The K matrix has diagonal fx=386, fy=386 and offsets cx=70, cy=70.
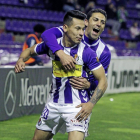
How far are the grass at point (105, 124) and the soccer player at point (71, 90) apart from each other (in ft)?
8.23

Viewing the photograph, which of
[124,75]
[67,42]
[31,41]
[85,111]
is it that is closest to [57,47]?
[67,42]

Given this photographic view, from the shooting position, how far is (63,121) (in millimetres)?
4625

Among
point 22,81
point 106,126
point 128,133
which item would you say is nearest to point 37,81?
Answer: point 22,81

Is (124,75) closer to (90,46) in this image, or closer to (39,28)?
(39,28)

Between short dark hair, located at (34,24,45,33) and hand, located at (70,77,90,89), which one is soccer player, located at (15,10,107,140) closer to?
hand, located at (70,77,90,89)

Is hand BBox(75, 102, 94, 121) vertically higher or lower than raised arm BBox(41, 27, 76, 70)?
lower

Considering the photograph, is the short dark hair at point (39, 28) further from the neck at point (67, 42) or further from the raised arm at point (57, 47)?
the neck at point (67, 42)

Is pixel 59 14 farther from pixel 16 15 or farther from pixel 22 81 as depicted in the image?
pixel 22 81

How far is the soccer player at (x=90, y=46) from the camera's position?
4356mm

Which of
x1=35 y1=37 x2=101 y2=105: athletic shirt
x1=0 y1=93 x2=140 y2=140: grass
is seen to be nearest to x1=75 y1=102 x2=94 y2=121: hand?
x1=35 y1=37 x2=101 y2=105: athletic shirt

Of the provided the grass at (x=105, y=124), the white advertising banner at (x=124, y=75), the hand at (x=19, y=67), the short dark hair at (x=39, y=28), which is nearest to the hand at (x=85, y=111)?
the hand at (x=19, y=67)

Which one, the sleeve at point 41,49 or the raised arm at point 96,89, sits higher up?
the sleeve at point 41,49

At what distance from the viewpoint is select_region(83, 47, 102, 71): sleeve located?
4.31 metres

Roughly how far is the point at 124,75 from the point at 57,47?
10181mm
